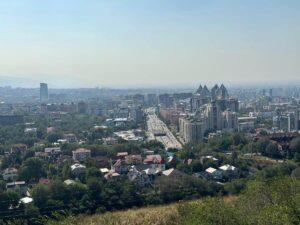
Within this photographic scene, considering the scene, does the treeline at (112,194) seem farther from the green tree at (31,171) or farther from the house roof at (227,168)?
the green tree at (31,171)

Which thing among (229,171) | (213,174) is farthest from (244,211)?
(229,171)

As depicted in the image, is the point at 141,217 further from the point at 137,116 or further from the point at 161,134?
the point at 137,116

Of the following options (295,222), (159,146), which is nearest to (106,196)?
(295,222)

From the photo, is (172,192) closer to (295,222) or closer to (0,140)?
(295,222)

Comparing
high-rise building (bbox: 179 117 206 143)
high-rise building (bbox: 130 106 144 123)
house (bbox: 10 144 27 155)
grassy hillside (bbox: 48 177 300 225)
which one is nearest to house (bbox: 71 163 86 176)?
grassy hillside (bbox: 48 177 300 225)

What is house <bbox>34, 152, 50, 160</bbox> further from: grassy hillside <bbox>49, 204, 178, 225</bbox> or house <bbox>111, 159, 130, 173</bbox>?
grassy hillside <bbox>49, 204, 178, 225</bbox>

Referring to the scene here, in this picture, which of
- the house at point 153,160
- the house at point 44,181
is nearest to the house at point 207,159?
the house at point 153,160
